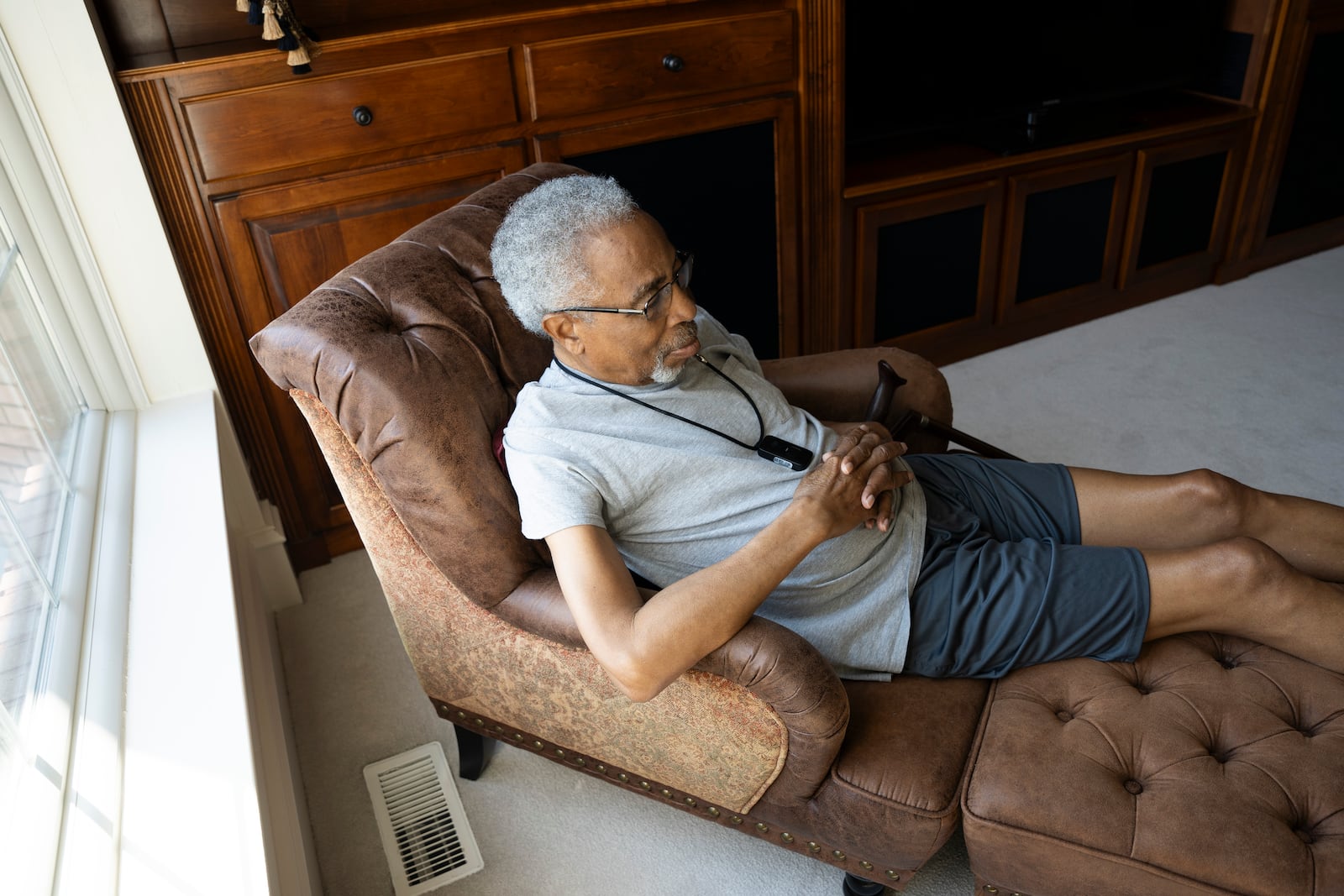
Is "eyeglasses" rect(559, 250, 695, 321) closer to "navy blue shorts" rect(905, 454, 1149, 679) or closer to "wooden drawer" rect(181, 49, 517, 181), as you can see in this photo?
"navy blue shorts" rect(905, 454, 1149, 679)

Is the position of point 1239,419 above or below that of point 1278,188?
below

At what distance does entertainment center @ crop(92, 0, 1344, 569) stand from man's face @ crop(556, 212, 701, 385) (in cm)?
95

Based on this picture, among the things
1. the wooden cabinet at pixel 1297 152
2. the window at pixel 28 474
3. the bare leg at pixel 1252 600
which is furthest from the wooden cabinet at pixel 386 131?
the wooden cabinet at pixel 1297 152

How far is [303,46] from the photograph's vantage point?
1937 mm

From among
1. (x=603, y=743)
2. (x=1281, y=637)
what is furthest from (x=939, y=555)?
(x=603, y=743)

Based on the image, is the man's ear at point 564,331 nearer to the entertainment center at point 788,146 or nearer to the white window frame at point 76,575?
the white window frame at point 76,575

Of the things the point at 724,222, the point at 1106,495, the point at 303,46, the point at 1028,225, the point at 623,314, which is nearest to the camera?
the point at 623,314

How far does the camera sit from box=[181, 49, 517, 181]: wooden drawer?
195 cm

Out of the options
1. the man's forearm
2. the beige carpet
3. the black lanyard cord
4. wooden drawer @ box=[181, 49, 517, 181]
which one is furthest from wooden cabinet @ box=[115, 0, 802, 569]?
the man's forearm

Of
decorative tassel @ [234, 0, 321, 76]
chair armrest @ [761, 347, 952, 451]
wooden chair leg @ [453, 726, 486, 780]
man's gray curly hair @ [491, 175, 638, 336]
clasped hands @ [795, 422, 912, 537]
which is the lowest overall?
wooden chair leg @ [453, 726, 486, 780]

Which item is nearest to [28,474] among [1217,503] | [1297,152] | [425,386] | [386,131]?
[425,386]

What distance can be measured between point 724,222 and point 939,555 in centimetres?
129

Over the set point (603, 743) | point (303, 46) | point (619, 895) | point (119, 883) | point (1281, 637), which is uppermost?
point (303, 46)

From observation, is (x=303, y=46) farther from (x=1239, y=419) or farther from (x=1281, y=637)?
(x=1239, y=419)
